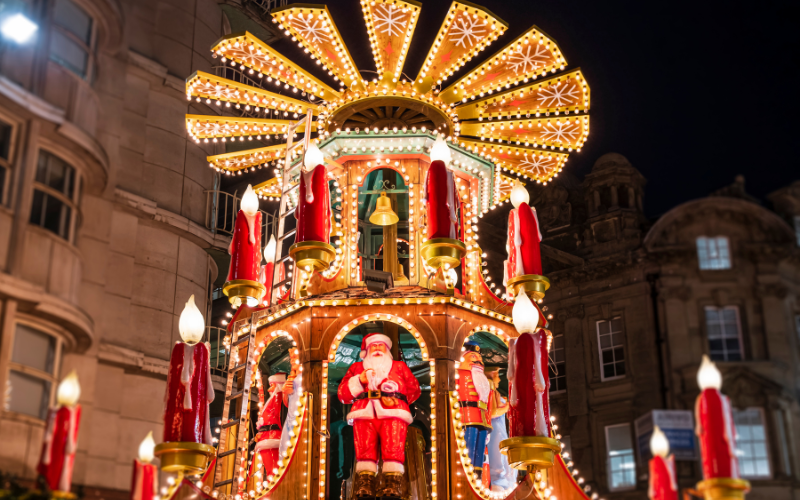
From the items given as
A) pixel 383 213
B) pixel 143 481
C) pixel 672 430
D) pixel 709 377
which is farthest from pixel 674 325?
pixel 143 481

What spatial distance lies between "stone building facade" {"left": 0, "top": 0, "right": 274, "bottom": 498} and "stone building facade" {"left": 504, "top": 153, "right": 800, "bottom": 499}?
10091 mm

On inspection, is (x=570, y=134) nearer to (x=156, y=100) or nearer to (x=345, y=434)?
(x=345, y=434)

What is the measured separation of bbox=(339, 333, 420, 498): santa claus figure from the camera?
23.9 ft

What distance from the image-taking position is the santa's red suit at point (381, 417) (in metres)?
7.29

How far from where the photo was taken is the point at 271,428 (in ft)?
28.7

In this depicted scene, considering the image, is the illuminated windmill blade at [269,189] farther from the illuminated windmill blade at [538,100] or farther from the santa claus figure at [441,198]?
the santa claus figure at [441,198]

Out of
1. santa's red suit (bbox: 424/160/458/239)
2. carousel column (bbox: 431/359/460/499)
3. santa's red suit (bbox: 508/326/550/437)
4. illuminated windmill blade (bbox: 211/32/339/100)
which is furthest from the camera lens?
illuminated windmill blade (bbox: 211/32/339/100)

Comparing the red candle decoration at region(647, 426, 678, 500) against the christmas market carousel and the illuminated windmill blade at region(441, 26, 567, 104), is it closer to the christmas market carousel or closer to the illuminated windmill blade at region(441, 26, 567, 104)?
the christmas market carousel

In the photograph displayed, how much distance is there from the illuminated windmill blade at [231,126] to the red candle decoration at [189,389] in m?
3.52

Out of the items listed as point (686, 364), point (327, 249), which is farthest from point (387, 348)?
point (686, 364)

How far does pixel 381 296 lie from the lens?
7.92 meters

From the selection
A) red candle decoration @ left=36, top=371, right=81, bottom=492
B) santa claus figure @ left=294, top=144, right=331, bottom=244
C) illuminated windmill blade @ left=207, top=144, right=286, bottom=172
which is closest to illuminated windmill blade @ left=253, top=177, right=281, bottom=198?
illuminated windmill blade @ left=207, top=144, right=286, bottom=172

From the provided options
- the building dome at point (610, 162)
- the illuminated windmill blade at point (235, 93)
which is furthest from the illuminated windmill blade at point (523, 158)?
the building dome at point (610, 162)

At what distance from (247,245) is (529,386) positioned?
2.85 m
